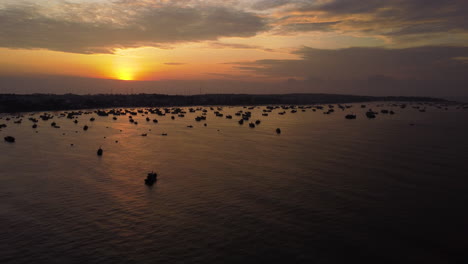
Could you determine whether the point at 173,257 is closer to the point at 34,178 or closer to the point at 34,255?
the point at 34,255

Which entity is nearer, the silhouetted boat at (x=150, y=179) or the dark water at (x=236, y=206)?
the dark water at (x=236, y=206)

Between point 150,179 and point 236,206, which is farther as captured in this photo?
point 150,179

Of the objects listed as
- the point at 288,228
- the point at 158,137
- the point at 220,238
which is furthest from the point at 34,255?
the point at 158,137

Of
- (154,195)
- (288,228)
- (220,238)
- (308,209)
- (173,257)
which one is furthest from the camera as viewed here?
(154,195)

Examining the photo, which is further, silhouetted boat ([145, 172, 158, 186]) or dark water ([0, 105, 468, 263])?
silhouetted boat ([145, 172, 158, 186])

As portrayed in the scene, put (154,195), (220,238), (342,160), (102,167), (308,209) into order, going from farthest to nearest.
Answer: (342,160) < (102,167) < (154,195) < (308,209) < (220,238)

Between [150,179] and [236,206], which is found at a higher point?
[150,179]

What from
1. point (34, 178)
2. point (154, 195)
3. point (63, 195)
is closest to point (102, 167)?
point (34, 178)

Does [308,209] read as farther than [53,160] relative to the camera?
No
